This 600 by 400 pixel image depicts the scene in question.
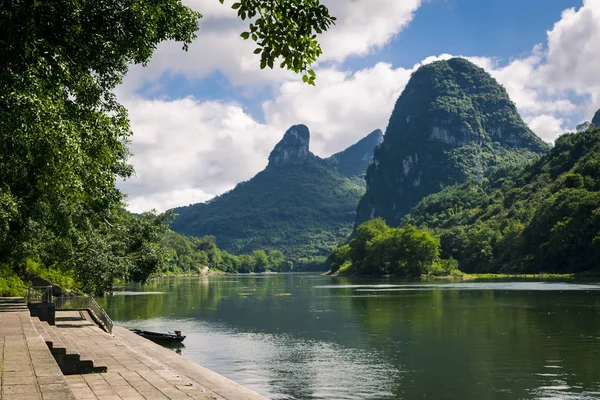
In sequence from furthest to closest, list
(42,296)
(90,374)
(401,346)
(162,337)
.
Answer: (162,337) → (401,346) → (42,296) → (90,374)

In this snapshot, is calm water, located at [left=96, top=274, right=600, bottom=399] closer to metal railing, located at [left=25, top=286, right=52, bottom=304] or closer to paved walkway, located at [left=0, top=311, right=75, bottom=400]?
metal railing, located at [left=25, top=286, right=52, bottom=304]

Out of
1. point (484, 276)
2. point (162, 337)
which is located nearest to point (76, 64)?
point (162, 337)

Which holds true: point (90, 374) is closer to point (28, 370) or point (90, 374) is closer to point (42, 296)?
point (28, 370)

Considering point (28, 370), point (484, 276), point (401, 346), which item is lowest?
point (401, 346)

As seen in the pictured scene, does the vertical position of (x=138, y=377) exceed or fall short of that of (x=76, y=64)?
it falls short

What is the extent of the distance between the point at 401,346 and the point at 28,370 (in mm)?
35820

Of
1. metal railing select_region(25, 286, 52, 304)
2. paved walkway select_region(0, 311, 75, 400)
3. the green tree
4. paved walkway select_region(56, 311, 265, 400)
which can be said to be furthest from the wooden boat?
paved walkway select_region(0, 311, 75, 400)

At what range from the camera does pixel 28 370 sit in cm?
1412

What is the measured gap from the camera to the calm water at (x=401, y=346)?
107ft

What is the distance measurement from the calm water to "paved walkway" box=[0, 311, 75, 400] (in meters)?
15.0

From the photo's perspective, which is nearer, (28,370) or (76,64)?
(28,370)

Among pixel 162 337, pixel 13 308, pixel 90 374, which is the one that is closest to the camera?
pixel 90 374

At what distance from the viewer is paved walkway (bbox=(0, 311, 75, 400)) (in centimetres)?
1162

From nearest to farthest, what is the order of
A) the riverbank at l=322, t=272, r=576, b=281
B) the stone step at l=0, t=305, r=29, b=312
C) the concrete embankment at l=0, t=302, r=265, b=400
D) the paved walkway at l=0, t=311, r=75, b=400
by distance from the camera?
1. the paved walkway at l=0, t=311, r=75, b=400
2. the concrete embankment at l=0, t=302, r=265, b=400
3. the stone step at l=0, t=305, r=29, b=312
4. the riverbank at l=322, t=272, r=576, b=281
